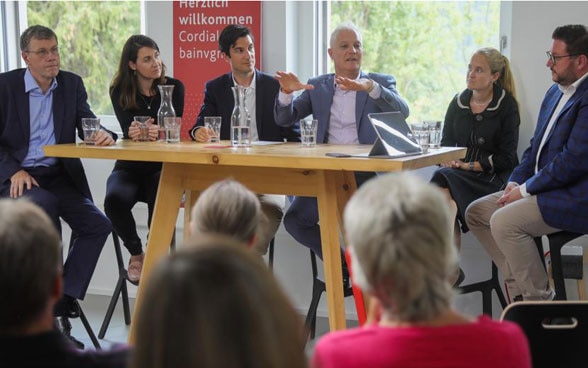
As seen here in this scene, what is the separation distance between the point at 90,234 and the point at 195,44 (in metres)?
1.39

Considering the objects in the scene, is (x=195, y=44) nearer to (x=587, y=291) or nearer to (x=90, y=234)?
(x=90, y=234)

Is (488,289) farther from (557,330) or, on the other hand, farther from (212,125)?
(557,330)

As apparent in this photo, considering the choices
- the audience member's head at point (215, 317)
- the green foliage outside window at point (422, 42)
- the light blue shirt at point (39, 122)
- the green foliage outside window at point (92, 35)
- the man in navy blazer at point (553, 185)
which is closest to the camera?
the audience member's head at point (215, 317)

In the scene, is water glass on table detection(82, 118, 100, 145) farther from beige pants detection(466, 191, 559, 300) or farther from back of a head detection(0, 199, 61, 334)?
back of a head detection(0, 199, 61, 334)

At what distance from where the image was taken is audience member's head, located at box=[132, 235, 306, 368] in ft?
2.90

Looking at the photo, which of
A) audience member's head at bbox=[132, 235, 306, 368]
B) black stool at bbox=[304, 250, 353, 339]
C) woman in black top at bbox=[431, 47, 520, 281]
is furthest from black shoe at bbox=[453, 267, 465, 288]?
audience member's head at bbox=[132, 235, 306, 368]

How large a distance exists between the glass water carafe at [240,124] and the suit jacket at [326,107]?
0.48 metres

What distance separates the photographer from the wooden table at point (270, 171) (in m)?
3.12

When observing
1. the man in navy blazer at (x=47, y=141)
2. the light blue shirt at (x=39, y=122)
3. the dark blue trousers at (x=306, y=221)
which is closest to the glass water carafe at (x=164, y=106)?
the man in navy blazer at (x=47, y=141)

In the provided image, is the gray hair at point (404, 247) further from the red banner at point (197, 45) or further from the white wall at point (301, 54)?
the red banner at point (197, 45)

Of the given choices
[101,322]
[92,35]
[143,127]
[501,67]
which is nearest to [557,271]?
[501,67]

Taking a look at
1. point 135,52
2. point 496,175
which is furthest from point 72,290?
point 496,175

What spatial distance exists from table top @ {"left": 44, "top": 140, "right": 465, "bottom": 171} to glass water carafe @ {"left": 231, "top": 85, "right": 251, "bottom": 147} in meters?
0.06

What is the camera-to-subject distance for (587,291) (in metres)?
4.12
